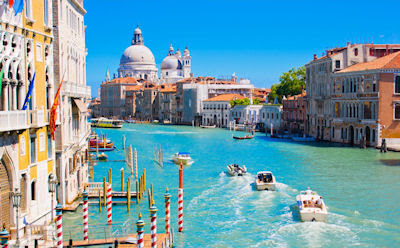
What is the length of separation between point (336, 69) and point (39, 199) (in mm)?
24883

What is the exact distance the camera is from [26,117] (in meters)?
8.73

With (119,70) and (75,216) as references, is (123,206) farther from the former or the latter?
(119,70)

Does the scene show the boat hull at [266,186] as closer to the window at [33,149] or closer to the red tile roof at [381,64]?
the window at [33,149]

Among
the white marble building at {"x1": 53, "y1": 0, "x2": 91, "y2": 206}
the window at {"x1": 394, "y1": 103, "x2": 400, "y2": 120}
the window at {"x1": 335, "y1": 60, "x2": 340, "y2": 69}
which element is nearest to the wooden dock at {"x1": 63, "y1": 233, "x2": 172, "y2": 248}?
the white marble building at {"x1": 53, "y1": 0, "x2": 91, "y2": 206}

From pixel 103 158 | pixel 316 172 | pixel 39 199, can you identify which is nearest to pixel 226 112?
pixel 103 158

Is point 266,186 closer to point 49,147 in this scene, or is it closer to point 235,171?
point 235,171

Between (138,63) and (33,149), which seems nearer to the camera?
(33,149)

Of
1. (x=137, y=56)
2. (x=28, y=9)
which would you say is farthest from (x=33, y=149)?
(x=137, y=56)

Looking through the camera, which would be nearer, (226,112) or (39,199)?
(39,199)

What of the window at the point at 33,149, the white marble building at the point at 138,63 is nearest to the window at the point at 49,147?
the window at the point at 33,149

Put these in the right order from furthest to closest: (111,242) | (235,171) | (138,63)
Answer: (138,63) → (235,171) → (111,242)

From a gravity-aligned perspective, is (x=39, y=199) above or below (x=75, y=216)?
above

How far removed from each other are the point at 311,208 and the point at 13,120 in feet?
22.3

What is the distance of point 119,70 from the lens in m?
95.0
